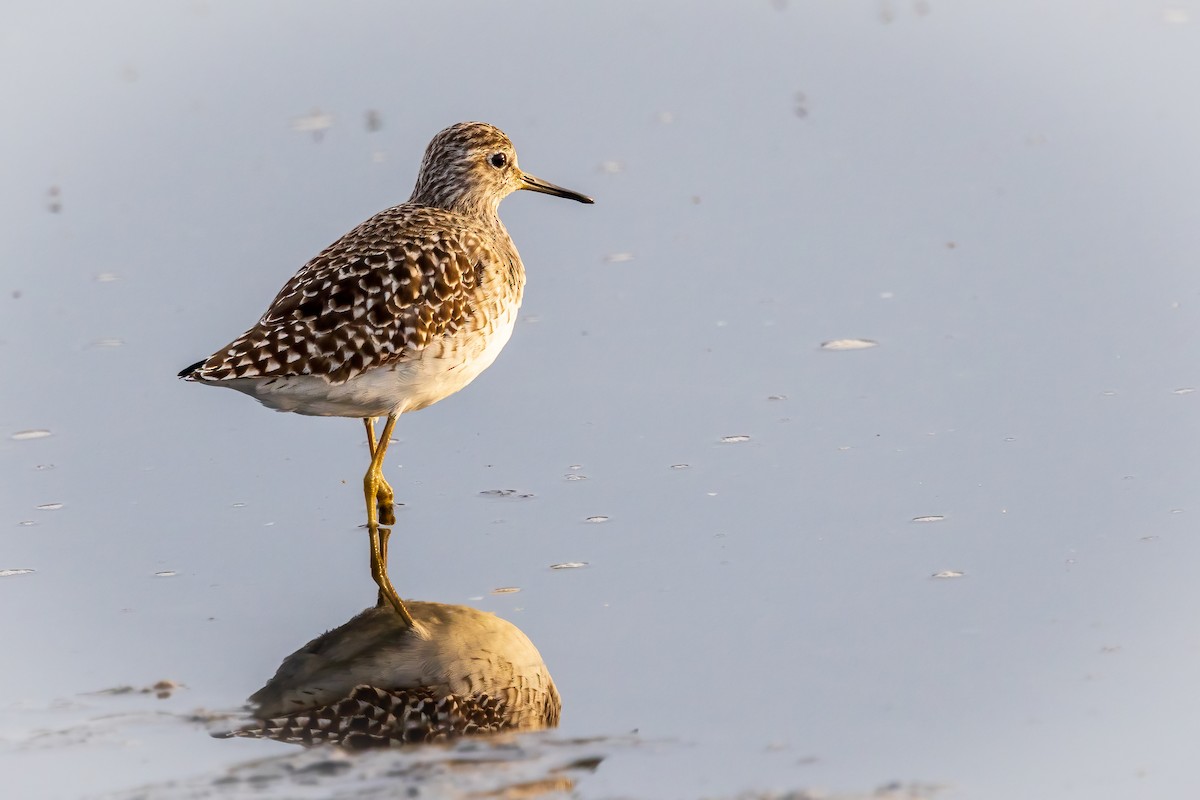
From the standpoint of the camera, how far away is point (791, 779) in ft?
18.8

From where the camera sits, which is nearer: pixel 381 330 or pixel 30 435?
pixel 381 330

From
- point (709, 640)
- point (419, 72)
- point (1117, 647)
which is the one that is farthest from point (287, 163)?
point (1117, 647)

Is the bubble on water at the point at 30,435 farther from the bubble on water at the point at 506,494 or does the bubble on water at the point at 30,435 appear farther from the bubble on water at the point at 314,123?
the bubble on water at the point at 314,123

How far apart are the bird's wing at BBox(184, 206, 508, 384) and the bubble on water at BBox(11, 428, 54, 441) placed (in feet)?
6.02

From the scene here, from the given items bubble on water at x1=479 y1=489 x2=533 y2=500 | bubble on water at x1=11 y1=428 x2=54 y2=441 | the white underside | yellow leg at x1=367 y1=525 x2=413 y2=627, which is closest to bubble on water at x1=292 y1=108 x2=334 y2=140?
bubble on water at x1=11 y1=428 x2=54 y2=441

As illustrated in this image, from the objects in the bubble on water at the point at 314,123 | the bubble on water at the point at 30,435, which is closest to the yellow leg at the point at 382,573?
the bubble on water at the point at 30,435

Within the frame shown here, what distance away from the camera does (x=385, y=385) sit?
8094 mm

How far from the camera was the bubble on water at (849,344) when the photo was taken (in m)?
9.75

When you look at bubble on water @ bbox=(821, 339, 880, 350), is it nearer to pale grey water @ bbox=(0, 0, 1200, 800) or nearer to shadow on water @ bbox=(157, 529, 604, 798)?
pale grey water @ bbox=(0, 0, 1200, 800)

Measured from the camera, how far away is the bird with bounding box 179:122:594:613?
7867 millimetres

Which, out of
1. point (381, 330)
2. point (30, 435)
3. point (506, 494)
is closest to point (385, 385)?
point (381, 330)

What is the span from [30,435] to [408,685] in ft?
12.3

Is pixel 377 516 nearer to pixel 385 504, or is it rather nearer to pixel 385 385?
pixel 385 504

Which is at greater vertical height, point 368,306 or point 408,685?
point 368,306
